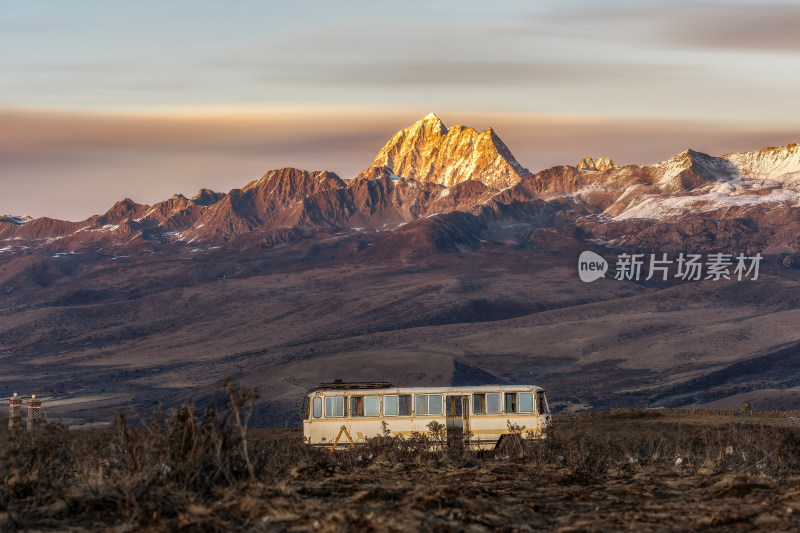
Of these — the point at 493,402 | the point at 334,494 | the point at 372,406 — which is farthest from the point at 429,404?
the point at 334,494

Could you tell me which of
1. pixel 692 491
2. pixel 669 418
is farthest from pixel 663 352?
pixel 692 491

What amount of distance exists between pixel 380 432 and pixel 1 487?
18.4 m

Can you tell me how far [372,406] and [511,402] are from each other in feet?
14.0

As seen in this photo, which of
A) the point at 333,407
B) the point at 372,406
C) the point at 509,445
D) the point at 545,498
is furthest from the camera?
the point at 333,407

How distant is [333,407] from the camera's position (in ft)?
115

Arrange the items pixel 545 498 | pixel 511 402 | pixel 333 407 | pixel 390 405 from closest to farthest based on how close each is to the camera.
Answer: pixel 545 498
pixel 511 402
pixel 390 405
pixel 333 407

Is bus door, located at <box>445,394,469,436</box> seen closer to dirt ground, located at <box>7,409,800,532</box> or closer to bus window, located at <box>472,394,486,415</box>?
bus window, located at <box>472,394,486,415</box>

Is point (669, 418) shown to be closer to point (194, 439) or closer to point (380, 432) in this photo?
point (380, 432)

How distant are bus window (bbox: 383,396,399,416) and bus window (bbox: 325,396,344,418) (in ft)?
4.58

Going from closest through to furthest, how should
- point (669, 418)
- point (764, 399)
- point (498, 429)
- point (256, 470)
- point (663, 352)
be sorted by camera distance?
point (256, 470) → point (498, 429) → point (669, 418) → point (764, 399) → point (663, 352)

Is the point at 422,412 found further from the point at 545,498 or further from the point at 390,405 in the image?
the point at 545,498

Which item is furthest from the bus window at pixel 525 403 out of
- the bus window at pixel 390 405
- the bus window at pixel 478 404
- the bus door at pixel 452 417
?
the bus window at pixel 390 405

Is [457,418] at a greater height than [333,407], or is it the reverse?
[333,407]

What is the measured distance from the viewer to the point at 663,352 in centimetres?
17425
